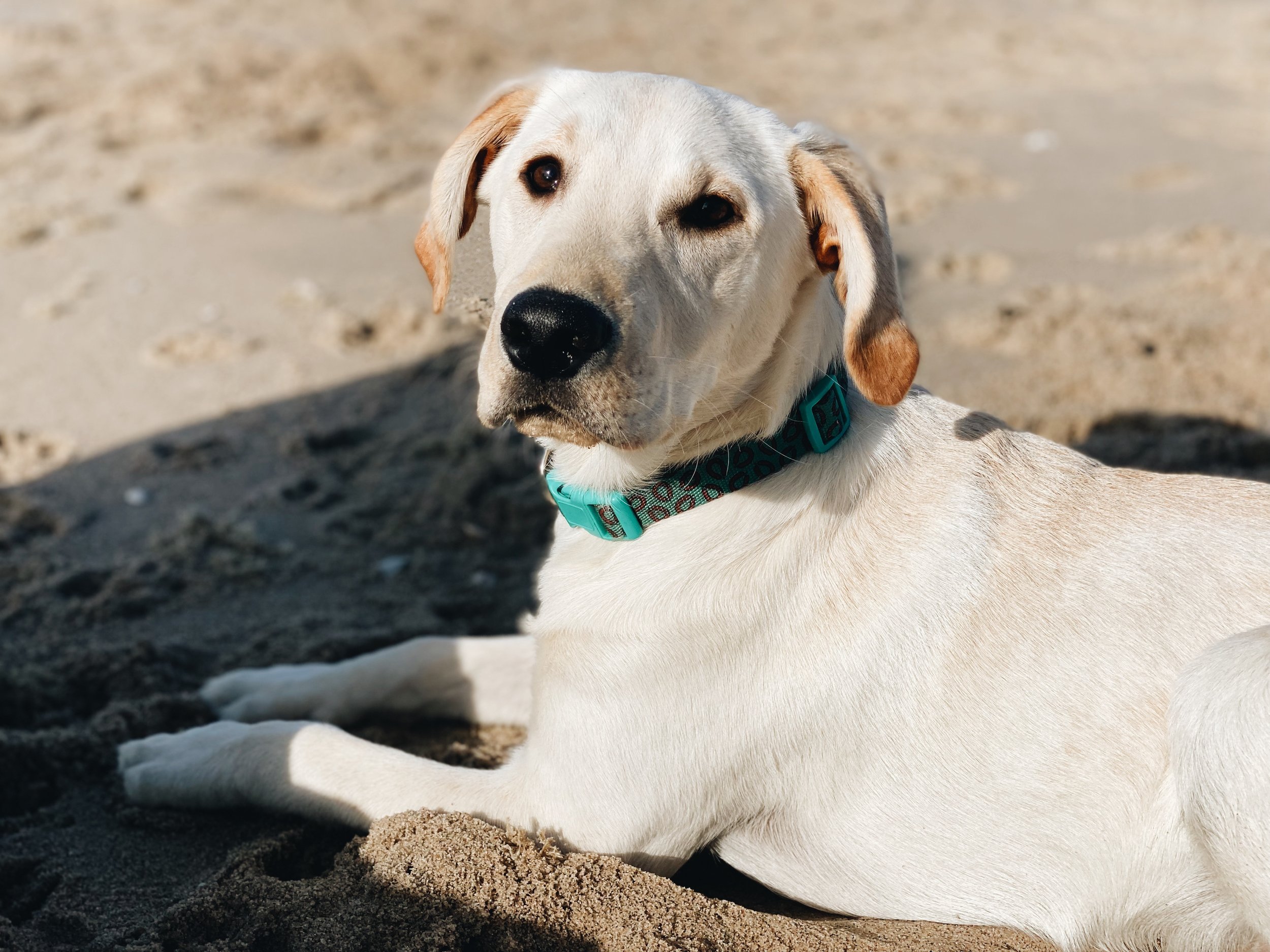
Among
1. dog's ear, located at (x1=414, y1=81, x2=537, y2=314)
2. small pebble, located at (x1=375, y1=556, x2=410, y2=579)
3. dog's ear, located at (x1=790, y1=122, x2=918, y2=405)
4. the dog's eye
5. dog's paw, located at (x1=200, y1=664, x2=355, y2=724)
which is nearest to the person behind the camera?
dog's ear, located at (x1=790, y1=122, x2=918, y2=405)

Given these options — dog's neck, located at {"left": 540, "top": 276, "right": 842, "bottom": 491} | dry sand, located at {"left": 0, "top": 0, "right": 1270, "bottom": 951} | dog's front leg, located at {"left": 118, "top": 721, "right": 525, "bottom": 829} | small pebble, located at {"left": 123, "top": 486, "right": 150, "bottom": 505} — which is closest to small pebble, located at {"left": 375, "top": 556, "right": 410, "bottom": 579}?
dry sand, located at {"left": 0, "top": 0, "right": 1270, "bottom": 951}

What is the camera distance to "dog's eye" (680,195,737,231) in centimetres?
252

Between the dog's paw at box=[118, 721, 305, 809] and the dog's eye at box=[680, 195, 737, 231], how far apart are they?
5.41 feet

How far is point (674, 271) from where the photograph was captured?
96.7 inches

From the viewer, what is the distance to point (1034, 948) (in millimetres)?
2439

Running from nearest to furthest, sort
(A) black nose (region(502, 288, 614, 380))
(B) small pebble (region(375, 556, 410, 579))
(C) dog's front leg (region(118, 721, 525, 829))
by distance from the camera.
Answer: (A) black nose (region(502, 288, 614, 380)), (C) dog's front leg (region(118, 721, 525, 829)), (B) small pebble (region(375, 556, 410, 579))

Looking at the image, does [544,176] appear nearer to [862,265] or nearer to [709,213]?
[709,213]

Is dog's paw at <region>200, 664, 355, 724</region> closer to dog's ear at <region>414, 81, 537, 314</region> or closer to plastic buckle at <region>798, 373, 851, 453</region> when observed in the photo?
dog's ear at <region>414, 81, 537, 314</region>

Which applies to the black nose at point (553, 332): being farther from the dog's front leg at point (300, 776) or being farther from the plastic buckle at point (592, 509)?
the dog's front leg at point (300, 776)

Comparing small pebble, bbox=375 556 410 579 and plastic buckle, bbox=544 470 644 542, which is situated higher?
plastic buckle, bbox=544 470 644 542

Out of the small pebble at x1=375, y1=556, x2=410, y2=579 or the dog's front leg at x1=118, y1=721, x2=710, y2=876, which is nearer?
the dog's front leg at x1=118, y1=721, x2=710, y2=876

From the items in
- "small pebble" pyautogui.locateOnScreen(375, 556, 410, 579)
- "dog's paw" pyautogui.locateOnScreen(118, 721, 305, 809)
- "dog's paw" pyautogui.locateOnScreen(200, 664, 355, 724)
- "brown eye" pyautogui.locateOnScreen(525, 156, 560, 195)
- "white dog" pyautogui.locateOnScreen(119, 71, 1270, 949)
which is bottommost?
"small pebble" pyautogui.locateOnScreen(375, 556, 410, 579)

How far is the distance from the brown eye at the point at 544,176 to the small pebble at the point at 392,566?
206 centimetres

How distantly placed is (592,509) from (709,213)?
2.46 ft
